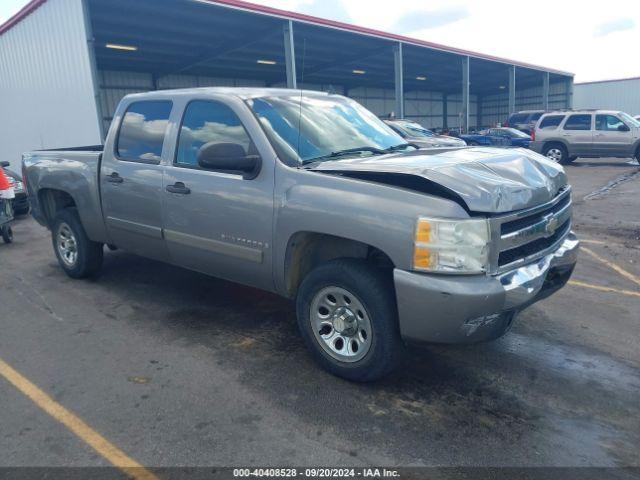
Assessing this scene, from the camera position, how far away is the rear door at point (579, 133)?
17.3m

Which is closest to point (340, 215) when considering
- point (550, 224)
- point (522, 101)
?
point (550, 224)

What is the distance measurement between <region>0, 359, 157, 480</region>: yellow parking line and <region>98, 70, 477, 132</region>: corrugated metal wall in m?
17.7

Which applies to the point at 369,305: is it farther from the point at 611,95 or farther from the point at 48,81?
the point at 611,95

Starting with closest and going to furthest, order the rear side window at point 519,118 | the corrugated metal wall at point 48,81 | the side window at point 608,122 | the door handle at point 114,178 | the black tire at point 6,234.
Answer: the door handle at point 114,178
the black tire at point 6,234
the corrugated metal wall at point 48,81
the side window at point 608,122
the rear side window at point 519,118

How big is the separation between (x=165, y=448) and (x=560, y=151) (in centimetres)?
1830

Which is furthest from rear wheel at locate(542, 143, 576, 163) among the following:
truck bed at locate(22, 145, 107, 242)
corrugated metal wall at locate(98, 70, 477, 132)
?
truck bed at locate(22, 145, 107, 242)

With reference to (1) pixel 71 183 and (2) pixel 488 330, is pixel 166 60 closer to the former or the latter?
(1) pixel 71 183

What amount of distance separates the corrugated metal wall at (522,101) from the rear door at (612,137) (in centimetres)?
2680

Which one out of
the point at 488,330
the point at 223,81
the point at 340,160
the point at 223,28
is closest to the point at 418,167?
the point at 340,160

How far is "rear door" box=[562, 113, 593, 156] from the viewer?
17.3 meters

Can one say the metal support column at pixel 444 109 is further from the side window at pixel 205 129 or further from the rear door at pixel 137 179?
the side window at pixel 205 129

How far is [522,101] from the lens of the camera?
4488 cm

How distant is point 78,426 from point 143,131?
105 inches

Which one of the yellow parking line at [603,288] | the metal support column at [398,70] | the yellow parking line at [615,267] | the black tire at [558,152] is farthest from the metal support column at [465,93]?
the yellow parking line at [603,288]
